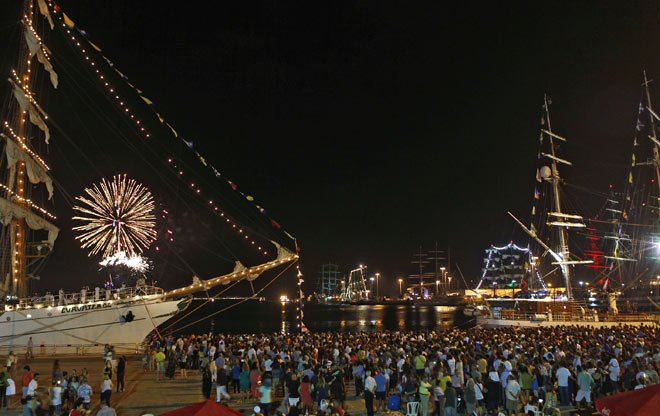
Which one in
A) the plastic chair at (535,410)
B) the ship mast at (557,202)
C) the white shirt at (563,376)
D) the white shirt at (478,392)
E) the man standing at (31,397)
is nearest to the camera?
the plastic chair at (535,410)

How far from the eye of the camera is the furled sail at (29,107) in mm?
30938

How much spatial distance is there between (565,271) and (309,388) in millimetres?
57303

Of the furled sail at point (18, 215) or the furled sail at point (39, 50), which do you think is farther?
the furled sail at point (39, 50)

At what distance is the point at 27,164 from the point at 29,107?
413cm

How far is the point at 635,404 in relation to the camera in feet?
24.0

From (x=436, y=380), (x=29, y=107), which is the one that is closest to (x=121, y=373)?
(x=436, y=380)

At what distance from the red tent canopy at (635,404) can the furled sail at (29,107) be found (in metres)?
37.1

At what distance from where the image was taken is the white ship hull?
26328mm

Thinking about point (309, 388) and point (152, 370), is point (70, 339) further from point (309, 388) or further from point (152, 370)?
point (309, 388)

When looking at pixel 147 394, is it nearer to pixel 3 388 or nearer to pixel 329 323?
pixel 3 388

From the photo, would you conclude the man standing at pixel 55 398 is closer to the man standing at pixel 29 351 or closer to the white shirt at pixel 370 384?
the white shirt at pixel 370 384

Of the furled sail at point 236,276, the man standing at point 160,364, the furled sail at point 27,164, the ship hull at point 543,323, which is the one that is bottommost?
the ship hull at point 543,323

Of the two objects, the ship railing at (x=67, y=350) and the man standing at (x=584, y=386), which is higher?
the man standing at (x=584, y=386)

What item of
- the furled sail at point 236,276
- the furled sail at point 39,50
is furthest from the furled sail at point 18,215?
the furled sail at point 236,276
